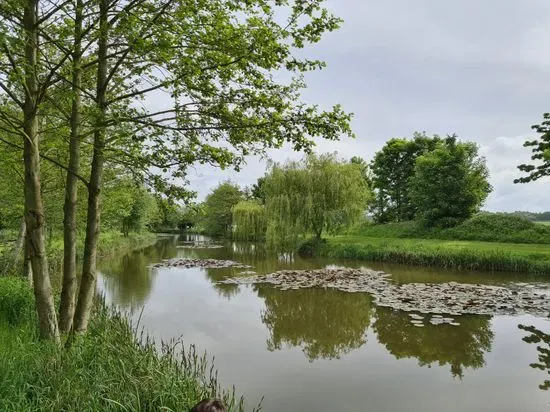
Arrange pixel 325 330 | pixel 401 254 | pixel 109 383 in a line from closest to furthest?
pixel 109 383
pixel 325 330
pixel 401 254

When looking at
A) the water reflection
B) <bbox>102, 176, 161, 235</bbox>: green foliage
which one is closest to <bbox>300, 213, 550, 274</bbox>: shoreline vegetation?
the water reflection

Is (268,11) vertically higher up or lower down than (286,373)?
higher up

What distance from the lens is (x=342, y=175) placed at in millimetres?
28141

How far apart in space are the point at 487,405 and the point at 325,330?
15.6ft

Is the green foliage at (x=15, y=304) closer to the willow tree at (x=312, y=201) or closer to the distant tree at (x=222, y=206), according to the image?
the willow tree at (x=312, y=201)

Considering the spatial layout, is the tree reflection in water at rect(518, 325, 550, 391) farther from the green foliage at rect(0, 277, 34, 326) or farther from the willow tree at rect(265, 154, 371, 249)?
the willow tree at rect(265, 154, 371, 249)

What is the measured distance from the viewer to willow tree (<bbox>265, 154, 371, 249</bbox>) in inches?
1099

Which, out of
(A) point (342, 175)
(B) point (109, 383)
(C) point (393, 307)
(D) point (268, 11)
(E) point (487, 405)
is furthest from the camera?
(A) point (342, 175)

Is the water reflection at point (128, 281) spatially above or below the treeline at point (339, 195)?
below

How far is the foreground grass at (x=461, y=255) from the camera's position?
18938mm

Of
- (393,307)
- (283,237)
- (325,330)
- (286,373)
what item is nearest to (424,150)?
(283,237)

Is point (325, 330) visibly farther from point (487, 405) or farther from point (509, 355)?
point (487, 405)

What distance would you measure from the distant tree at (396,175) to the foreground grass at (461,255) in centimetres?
1590

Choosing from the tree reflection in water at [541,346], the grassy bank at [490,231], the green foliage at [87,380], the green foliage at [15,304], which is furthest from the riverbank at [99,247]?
the grassy bank at [490,231]
